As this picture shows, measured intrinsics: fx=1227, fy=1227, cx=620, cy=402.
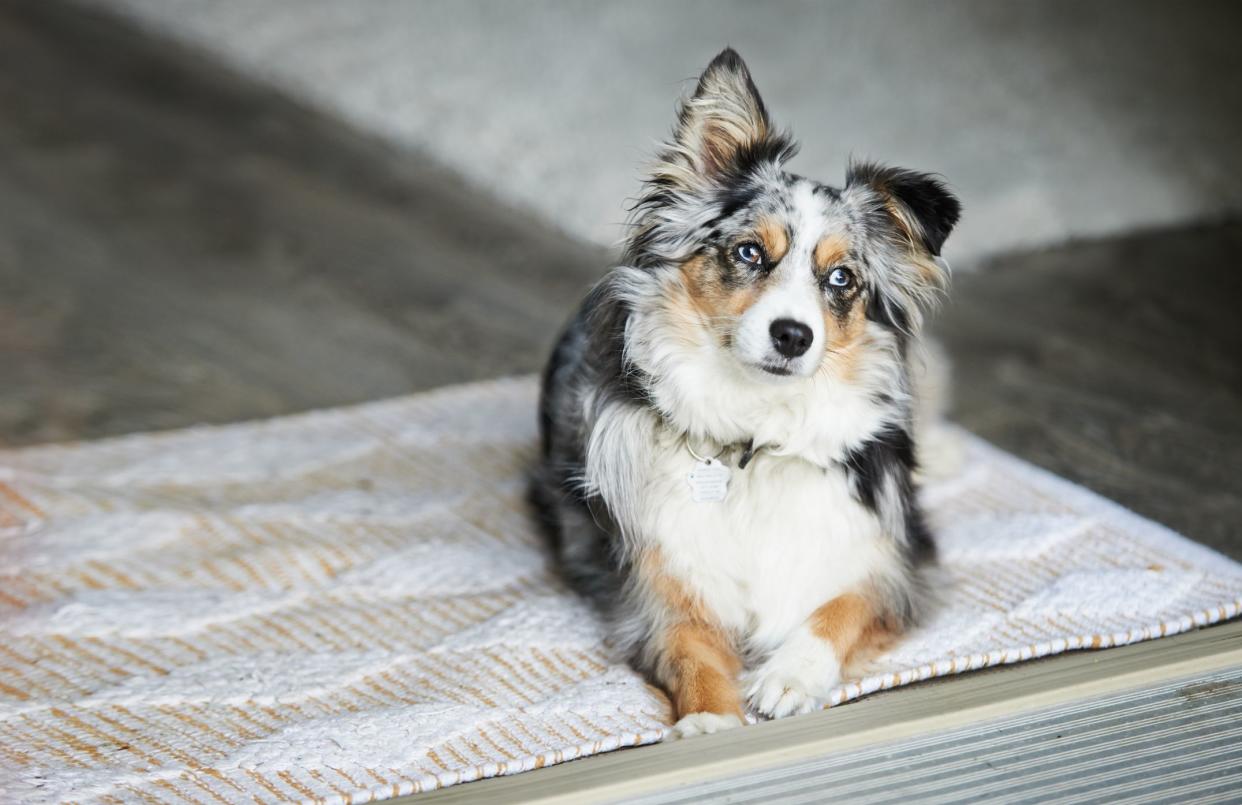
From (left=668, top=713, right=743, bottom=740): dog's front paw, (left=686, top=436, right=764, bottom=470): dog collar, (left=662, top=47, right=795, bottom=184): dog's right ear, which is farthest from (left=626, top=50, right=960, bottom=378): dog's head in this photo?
(left=668, top=713, right=743, bottom=740): dog's front paw

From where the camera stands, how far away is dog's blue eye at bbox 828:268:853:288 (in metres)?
1.97

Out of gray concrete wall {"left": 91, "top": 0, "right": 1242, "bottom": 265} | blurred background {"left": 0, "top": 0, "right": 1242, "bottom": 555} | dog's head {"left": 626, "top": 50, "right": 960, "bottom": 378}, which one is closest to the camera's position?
dog's head {"left": 626, "top": 50, "right": 960, "bottom": 378}

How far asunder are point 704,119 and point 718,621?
83 cm

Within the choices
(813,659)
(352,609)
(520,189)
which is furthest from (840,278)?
(520,189)

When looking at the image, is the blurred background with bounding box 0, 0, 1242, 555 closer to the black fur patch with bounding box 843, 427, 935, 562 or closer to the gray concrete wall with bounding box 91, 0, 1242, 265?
the gray concrete wall with bounding box 91, 0, 1242, 265

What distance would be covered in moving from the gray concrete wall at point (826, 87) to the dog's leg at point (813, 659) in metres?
2.76

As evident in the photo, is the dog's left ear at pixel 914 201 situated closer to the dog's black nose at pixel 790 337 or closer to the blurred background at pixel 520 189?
the dog's black nose at pixel 790 337

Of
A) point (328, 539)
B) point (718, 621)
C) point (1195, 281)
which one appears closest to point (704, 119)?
point (718, 621)

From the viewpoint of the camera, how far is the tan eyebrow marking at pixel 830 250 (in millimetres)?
1941

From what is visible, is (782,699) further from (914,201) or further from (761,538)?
(914,201)

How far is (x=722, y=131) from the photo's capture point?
205 cm

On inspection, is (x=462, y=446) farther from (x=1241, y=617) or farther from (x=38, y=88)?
(x=38, y=88)

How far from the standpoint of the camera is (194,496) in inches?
105

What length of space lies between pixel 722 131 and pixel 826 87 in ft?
12.5
